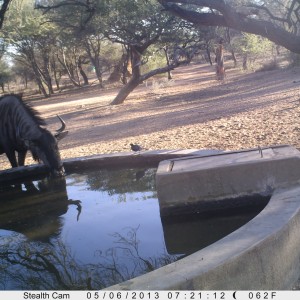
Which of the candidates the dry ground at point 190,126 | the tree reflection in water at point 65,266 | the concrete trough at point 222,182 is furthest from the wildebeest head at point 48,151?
the dry ground at point 190,126

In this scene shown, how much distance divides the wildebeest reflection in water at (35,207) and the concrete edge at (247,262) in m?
2.19

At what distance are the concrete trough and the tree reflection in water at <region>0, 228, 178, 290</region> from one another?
56 centimetres

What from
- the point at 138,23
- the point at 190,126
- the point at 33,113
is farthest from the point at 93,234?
the point at 138,23

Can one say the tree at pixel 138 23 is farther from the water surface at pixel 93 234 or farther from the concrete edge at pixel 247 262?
the concrete edge at pixel 247 262

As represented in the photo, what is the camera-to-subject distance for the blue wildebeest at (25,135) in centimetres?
625

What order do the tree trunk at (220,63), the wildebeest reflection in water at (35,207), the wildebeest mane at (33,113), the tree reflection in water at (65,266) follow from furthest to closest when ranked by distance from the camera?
the tree trunk at (220,63), the wildebeest mane at (33,113), the wildebeest reflection in water at (35,207), the tree reflection in water at (65,266)

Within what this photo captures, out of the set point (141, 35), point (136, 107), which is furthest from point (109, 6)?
point (136, 107)

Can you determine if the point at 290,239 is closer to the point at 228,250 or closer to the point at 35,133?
the point at 228,250

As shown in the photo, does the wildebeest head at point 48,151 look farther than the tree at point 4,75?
No

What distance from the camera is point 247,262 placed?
8.84 feet

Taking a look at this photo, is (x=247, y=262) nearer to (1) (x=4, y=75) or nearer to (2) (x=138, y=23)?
(2) (x=138, y=23)

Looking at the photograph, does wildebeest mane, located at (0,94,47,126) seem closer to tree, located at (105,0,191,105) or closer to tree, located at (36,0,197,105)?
tree, located at (105,0,191,105)

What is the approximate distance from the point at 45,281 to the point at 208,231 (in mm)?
1567

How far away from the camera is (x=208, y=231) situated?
402cm
